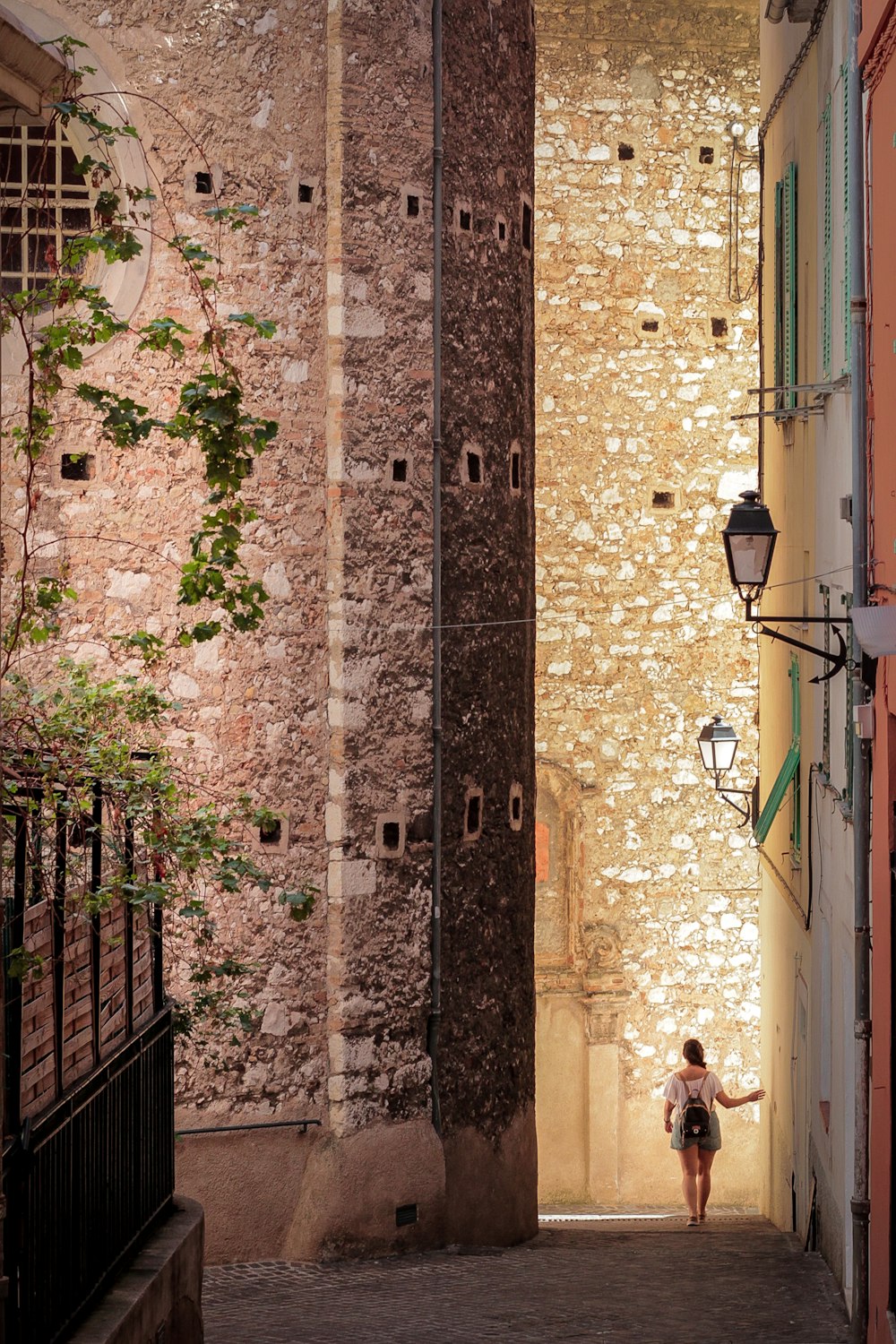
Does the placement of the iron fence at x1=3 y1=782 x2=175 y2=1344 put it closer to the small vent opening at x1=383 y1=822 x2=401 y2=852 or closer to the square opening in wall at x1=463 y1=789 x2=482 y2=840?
the small vent opening at x1=383 y1=822 x2=401 y2=852

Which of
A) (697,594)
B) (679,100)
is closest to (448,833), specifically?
(697,594)

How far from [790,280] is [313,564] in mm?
3909

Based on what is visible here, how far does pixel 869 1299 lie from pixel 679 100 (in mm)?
Answer: 12063

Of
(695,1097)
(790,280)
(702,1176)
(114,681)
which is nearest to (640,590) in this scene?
(790,280)

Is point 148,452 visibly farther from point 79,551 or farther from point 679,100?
point 679,100

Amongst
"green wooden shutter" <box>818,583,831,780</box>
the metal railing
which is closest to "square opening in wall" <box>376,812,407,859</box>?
"green wooden shutter" <box>818,583,831,780</box>

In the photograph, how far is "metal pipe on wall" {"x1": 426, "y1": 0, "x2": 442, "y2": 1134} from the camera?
11695mm

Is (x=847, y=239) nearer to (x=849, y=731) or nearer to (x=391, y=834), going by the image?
(x=849, y=731)

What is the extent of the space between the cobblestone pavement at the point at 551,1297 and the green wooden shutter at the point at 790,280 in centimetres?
581

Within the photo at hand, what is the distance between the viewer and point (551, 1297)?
9664mm

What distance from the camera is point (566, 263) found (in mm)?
16844

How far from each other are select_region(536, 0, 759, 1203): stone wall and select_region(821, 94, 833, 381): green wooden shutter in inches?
245

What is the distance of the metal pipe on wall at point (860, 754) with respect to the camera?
27.4ft

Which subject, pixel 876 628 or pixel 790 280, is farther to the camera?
pixel 790 280
